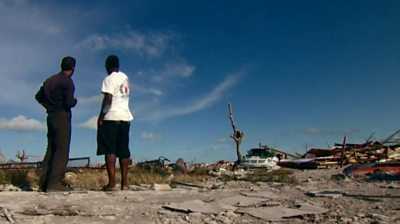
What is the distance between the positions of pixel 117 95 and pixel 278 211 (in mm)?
2938

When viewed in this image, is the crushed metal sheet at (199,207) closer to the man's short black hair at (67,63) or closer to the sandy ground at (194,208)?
the sandy ground at (194,208)

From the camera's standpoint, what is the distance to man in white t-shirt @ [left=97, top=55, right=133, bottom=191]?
19.2ft

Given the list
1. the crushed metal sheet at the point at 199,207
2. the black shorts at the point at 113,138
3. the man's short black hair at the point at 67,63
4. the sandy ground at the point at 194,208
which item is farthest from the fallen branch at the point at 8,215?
the man's short black hair at the point at 67,63

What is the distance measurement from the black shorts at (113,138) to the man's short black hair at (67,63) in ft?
3.39

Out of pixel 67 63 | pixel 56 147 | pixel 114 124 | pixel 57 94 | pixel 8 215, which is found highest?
pixel 67 63

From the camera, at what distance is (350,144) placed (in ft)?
89.5

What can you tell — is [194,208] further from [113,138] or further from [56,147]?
[56,147]

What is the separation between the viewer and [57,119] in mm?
5840

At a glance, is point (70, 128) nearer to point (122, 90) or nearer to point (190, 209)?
point (122, 90)

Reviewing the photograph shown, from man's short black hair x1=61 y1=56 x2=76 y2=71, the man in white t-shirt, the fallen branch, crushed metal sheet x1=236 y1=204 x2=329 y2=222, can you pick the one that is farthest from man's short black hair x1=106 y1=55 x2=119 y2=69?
crushed metal sheet x1=236 y1=204 x2=329 y2=222

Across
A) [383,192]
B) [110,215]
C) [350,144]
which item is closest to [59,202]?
[110,215]

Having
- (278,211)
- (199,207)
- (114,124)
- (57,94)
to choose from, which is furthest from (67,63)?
(278,211)

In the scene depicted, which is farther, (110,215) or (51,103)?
(51,103)

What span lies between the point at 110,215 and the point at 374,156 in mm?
22288
